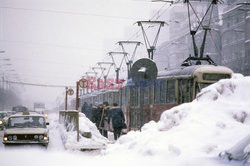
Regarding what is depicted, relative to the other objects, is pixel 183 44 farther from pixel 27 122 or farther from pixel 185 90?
pixel 27 122

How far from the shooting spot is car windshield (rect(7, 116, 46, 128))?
15.1 meters

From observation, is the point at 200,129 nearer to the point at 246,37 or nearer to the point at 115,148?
the point at 115,148

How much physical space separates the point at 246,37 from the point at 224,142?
45843 mm

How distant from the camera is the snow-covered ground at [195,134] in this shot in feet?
21.6

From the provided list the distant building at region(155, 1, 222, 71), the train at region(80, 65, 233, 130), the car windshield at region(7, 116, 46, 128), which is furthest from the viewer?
the distant building at region(155, 1, 222, 71)

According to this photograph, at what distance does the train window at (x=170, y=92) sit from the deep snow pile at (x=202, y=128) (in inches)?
297

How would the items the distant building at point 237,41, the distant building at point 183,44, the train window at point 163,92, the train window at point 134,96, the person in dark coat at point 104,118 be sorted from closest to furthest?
1. the train window at point 163,92
2. the person in dark coat at point 104,118
3. the train window at point 134,96
4. the distant building at point 237,41
5. the distant building at point 183,44

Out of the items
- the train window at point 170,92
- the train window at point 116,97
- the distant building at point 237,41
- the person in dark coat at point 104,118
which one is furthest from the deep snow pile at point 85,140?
the distant building at point 237,41

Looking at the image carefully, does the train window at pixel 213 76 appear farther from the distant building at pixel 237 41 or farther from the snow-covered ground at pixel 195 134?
the distant building at pixel 237 41

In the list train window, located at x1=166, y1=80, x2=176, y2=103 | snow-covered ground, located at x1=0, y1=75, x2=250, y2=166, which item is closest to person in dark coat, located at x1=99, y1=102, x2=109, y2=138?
train window, located at x1=166, y1=80, x2=176, y2=103

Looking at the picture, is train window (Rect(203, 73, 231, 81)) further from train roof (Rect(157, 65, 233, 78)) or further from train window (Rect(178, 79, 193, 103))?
train window (Rect(178, 79, 193, 103))

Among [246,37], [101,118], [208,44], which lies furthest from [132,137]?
[208,44]

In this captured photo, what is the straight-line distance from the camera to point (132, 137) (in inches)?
349

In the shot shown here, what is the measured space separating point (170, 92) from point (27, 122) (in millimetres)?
5506
